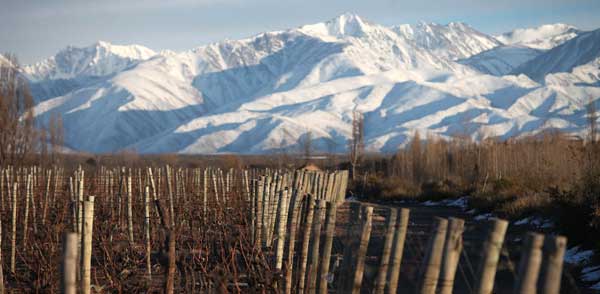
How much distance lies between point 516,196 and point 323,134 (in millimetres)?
93348

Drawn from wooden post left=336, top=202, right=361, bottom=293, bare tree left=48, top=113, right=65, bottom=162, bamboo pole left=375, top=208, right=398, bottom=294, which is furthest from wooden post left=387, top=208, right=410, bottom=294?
bare tree left=48, top=113, right=65, bottom=162

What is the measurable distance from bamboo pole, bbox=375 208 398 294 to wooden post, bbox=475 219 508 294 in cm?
137

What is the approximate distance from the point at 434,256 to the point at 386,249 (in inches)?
40.1

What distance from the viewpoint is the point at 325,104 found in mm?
133625

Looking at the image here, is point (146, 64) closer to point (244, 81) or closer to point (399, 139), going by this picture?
point (244, 81)

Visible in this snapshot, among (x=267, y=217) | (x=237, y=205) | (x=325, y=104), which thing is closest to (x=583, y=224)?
(x=267, y=217)

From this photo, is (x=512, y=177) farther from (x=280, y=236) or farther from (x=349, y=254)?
(x=349, y=254)

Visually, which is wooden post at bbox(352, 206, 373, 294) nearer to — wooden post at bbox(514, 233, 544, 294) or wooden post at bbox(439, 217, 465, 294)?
wooden post at bbox(439, 217, 465, 294)

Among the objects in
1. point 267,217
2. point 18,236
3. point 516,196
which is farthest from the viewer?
point 516,196

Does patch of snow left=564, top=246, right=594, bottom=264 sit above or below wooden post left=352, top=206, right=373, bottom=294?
below

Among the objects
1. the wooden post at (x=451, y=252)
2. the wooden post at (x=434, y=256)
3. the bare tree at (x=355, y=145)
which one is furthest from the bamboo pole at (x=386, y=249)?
the bare tree at (x=355, y=145)

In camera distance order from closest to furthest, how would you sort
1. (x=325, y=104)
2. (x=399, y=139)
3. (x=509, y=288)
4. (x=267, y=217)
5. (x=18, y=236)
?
(x=509, y=288), (x=267, y=217), (x=18, y=236), (x=399, y=139), (x=325, y=104)

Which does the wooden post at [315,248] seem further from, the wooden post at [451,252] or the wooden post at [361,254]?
the wooden post at [451,252]

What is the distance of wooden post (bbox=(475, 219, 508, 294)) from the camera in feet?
13.5
